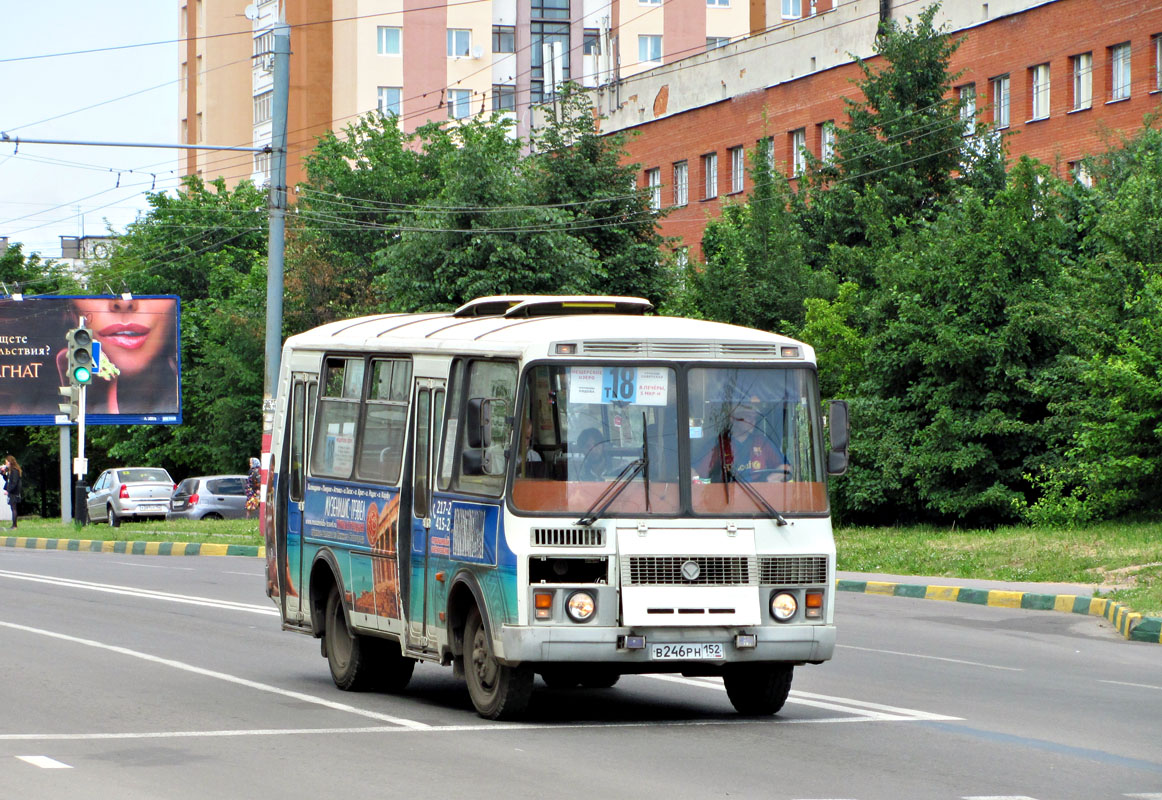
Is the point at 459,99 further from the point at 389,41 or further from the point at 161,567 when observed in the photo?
the point at 161,567

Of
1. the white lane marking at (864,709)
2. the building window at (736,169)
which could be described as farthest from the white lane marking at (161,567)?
the building window at (736,169)

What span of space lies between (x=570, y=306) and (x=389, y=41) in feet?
246

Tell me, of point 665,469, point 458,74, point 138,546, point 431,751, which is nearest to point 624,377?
point 665,469

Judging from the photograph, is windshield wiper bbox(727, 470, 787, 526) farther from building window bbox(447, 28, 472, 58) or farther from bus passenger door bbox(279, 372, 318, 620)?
building window bbox(447, 28, 472, 58)

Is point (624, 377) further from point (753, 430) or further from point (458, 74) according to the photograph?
point (458, 74)

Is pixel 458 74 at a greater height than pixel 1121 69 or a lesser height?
greater

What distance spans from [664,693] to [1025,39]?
4137 cm

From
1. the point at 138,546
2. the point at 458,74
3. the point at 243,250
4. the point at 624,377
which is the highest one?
the point at 458,74

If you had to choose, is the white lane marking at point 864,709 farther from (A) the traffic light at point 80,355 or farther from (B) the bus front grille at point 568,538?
(A) the traffic light at point 80,355

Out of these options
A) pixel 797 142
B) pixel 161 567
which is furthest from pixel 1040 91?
pixel 161 567

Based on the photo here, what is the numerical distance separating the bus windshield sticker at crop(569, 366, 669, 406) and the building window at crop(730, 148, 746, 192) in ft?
174

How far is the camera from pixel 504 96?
294 feet

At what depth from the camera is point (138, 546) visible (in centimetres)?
3566

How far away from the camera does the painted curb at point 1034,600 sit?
59.5ft
